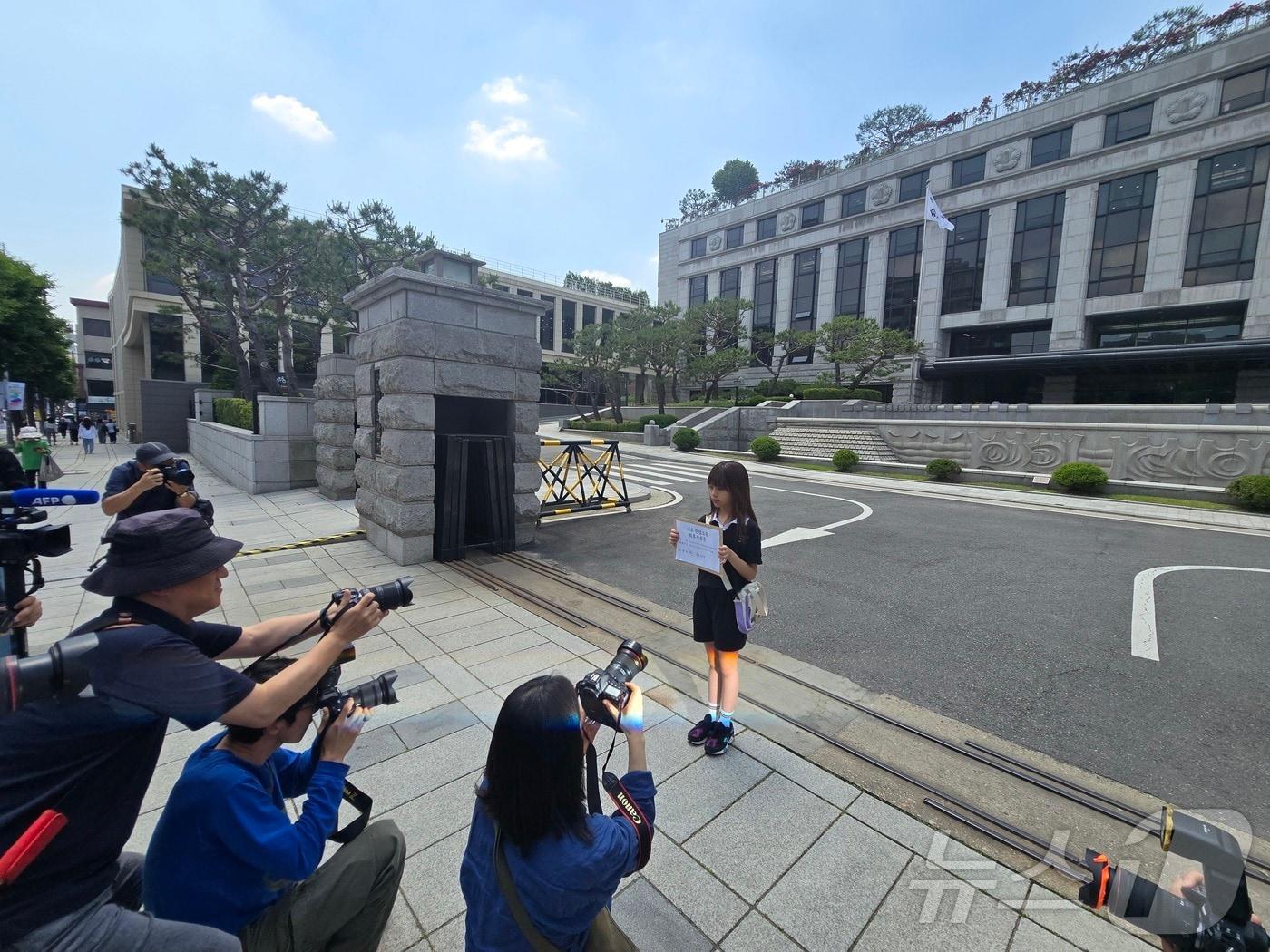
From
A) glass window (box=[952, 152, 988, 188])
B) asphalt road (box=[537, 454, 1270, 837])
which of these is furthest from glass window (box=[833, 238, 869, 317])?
asphalt road (box=[537, 454, 1270, 837])

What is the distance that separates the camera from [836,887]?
2.64 m

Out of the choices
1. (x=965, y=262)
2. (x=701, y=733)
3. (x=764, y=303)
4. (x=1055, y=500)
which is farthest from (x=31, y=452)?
(x=764, y=303)

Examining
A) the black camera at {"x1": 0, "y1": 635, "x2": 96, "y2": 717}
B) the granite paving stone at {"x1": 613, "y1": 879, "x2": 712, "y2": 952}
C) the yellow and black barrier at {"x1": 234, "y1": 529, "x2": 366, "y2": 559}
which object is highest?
the black camera at {"x1": 0, "y1": 635, "x2": 96, "y2": 717}

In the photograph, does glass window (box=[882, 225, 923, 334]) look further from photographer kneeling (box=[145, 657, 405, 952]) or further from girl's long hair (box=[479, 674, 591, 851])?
photographer kneeling (box=[145, 657, 405, 952])

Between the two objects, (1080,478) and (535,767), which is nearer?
(535,767)

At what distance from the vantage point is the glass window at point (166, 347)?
107ft

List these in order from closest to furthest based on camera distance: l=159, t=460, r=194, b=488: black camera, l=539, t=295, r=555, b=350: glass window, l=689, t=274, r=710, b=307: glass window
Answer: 1. l=159, t=460, r=194, b=488: black camera
2. l=689, t=274, r=710, b=307: glass window
3. l=539, t=295, r=555, b=350: glass window

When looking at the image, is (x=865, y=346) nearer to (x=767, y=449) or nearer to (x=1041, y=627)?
(x=767, y=449)

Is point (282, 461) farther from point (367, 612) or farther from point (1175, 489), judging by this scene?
point (1175, 489)

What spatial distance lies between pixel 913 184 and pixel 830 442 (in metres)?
27.0

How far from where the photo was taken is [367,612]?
209 centimetres

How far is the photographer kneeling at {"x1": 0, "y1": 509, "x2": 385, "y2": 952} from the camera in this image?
1425mm

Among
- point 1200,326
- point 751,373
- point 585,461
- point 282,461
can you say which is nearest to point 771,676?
point 585,461

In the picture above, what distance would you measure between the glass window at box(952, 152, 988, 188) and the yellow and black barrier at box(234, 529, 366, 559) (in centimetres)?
4291
